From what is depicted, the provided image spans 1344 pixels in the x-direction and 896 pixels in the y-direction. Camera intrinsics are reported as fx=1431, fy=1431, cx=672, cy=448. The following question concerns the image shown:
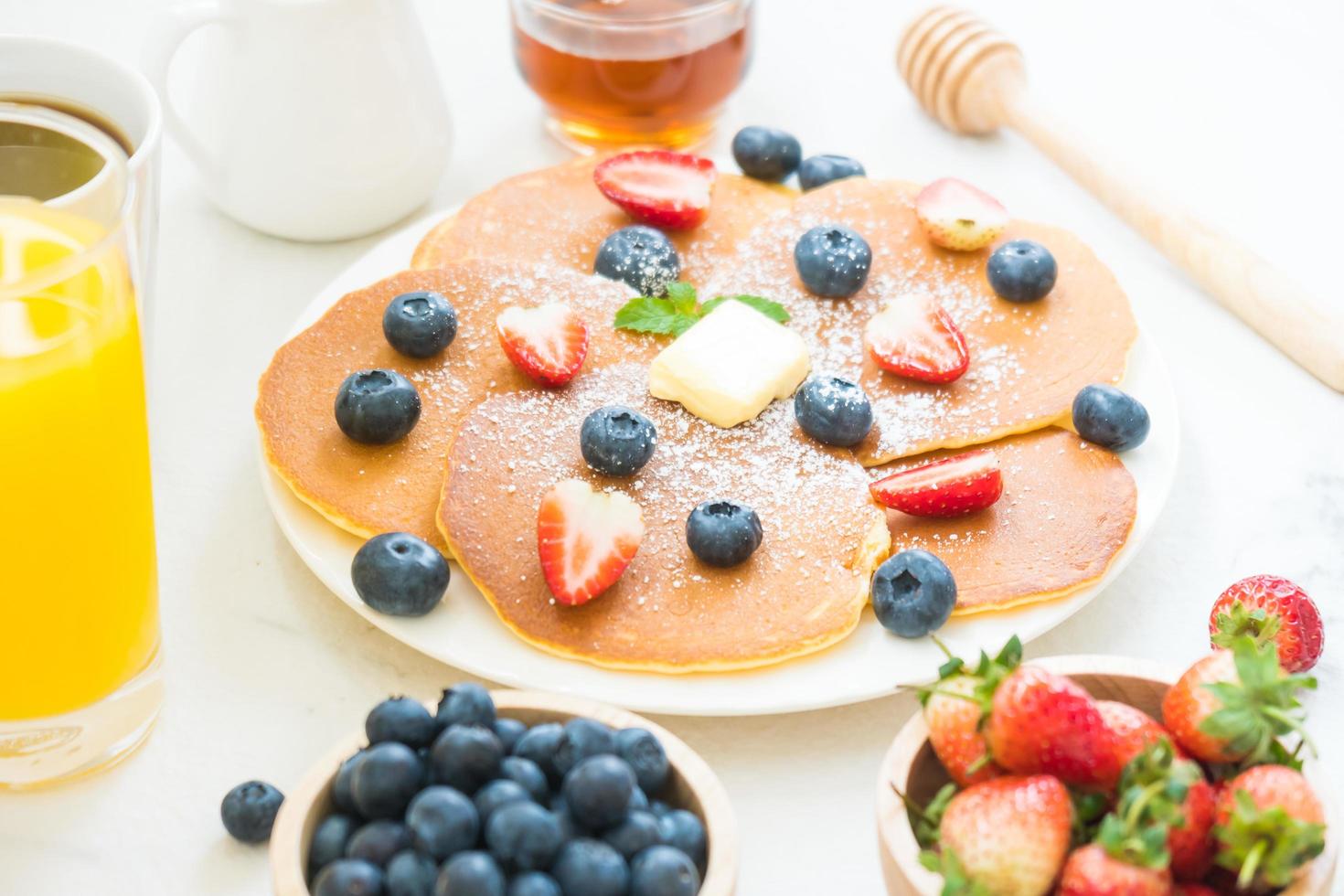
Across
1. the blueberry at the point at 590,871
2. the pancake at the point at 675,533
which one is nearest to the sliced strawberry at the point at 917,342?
the pancake at the point at 675,533

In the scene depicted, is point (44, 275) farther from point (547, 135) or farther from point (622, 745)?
point (547, 135)

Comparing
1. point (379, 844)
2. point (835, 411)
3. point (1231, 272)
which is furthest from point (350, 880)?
point (1231, 272)

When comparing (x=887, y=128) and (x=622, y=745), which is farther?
(x=887, y=128)

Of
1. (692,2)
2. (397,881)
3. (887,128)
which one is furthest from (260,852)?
(887,128)

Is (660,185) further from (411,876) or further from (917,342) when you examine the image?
(411,876)

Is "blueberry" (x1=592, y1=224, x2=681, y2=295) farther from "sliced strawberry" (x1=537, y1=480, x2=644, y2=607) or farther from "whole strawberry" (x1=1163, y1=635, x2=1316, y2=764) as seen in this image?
"whole strawberry" (x1=1163, y1=635, x2=1316, y2=764)

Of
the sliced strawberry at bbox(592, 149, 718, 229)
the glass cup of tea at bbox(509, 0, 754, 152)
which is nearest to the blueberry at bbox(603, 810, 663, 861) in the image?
the sliced strawberry at bbox(592, 149, 718, 229)
